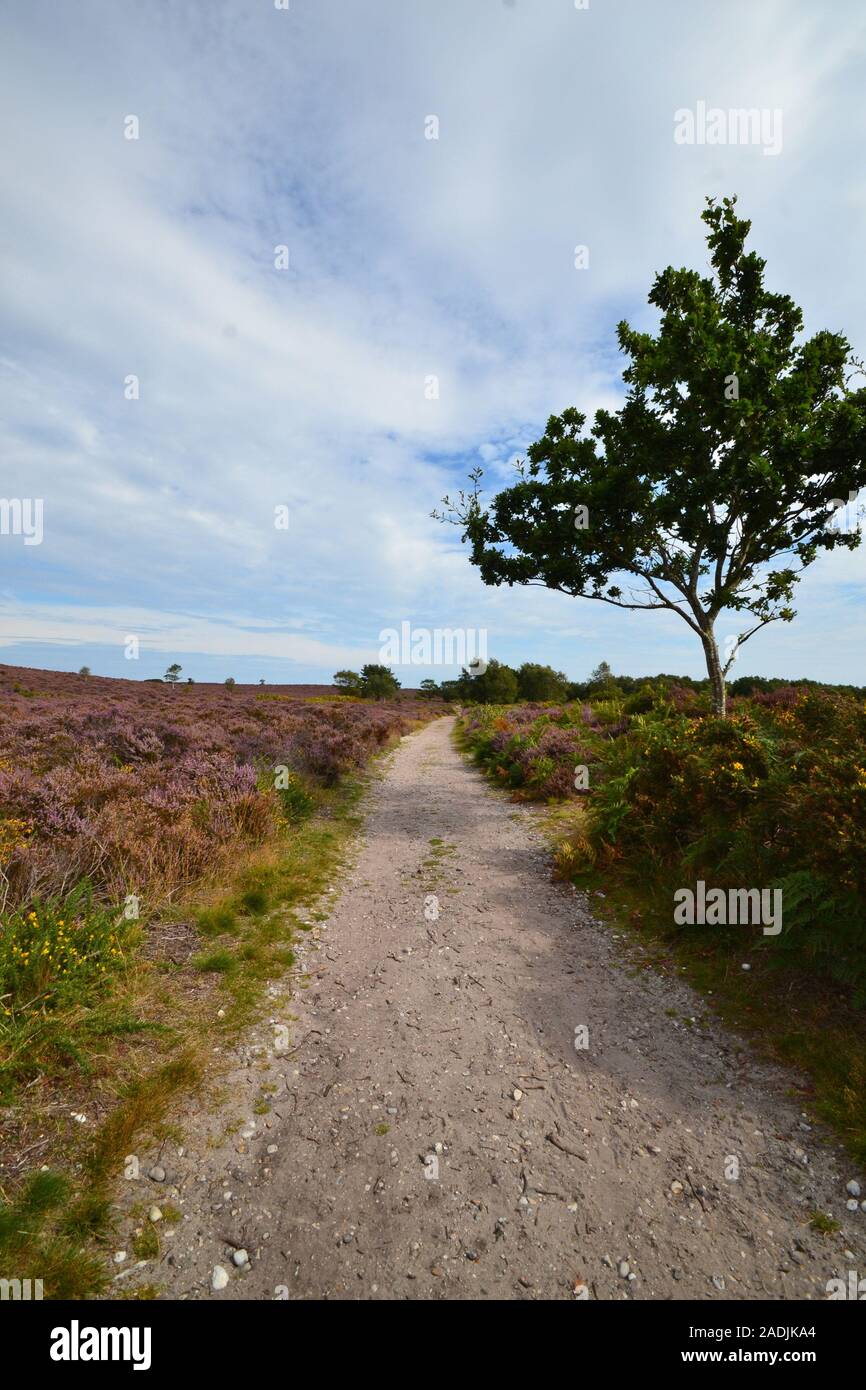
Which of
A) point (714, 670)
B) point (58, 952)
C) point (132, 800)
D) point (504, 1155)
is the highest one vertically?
A: point (714, 670)

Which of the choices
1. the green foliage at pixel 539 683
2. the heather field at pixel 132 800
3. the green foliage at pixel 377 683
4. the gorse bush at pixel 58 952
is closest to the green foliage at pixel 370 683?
the green foliage at pixel 377 683

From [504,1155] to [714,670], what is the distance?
11827 millimetres

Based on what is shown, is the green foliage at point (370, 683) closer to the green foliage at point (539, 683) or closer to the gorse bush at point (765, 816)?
the green foliage at point (539, 683)

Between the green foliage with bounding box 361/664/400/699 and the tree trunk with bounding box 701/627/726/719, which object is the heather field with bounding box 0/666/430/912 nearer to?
the tree trunk with bounding box 701/627/726/719

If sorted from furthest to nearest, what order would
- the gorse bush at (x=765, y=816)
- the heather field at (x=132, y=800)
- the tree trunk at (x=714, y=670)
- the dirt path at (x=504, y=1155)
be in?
1. the tree trunk at (x=714, y=670)
2. the heather field at (x=132, y=800)
3. the gorse bush at (x=765, y=816)
4. the dirt path at (x=504, y=1155)

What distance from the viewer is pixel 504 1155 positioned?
350cm

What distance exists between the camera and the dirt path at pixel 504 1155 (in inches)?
110

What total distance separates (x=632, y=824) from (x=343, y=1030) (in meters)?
5.28

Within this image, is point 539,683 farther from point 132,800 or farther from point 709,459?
point 132,800

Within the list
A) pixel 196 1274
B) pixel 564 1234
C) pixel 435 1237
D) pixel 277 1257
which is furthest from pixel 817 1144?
pixel 196 1274

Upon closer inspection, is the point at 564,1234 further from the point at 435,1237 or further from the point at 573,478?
the point at 573,478

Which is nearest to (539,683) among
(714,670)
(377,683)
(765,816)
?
(377,683)

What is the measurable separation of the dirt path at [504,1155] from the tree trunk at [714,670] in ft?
29.6

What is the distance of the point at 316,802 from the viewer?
40.8 feet
